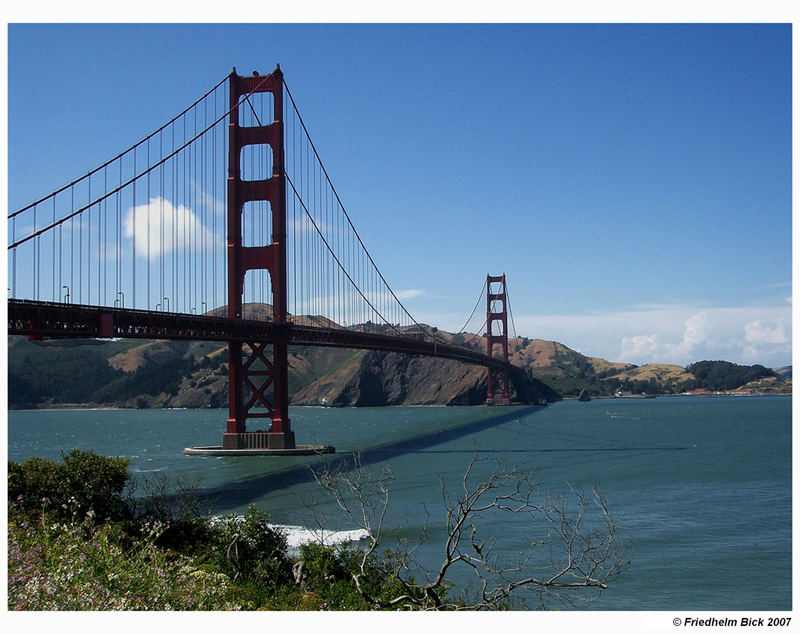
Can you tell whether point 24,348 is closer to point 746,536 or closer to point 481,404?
point 481,404

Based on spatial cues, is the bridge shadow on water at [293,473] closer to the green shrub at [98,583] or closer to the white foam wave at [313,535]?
the white foam wave at [313,535]

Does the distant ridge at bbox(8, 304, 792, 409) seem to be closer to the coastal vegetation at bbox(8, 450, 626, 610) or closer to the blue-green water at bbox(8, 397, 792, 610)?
the blue-green water at bbox(8, 397, 792, 610)

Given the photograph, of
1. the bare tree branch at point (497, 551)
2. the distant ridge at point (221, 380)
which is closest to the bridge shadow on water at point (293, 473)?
the bare tree branch at point (497, 551)

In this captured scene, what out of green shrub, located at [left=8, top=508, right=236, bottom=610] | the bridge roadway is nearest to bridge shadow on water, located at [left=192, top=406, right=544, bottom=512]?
the bridge roadway

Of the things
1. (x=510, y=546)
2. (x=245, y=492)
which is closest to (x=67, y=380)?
(x=245, y=492)

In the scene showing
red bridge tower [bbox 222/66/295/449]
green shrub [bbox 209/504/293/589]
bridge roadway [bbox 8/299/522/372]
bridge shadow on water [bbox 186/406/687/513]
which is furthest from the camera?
red bridge tower [bbox 222/66/295/449]

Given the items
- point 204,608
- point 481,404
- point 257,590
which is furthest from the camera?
point 481,404
